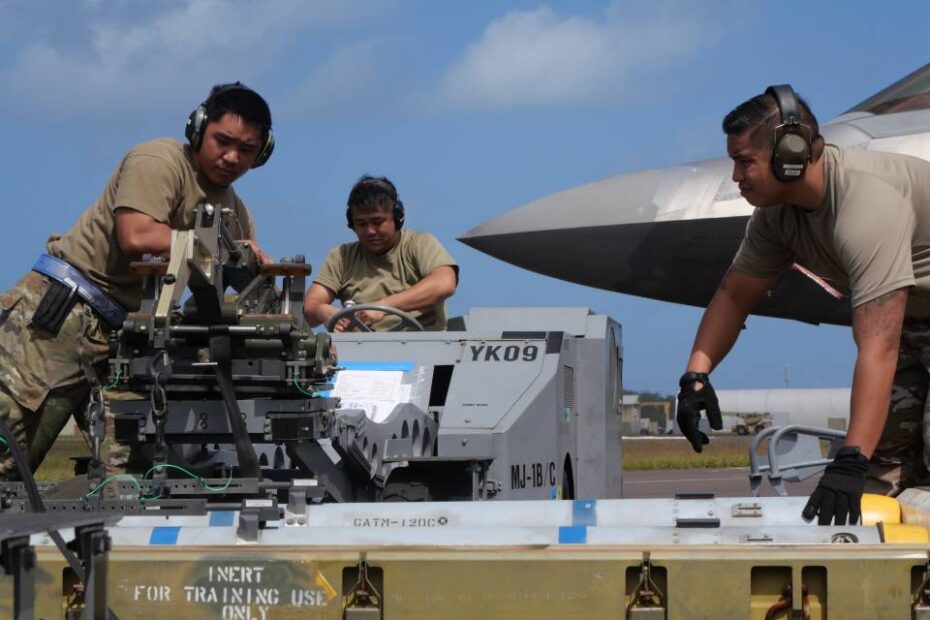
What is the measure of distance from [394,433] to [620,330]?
8.16 ft

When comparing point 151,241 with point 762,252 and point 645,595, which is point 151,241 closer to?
point 762,252

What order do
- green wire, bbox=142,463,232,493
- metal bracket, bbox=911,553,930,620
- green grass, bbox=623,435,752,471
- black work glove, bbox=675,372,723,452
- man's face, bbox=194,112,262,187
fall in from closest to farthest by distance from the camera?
metal bracket, bbox=911,553,930,620 → green wire, bbox=142,463,232,493 → black work glove, bbox=675,372,723,452 → man's face, bbox=194,112,262,187 → green grass, bbox=623,435,752,471

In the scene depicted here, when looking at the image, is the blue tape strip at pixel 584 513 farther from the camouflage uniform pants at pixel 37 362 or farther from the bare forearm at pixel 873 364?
the camouflage uniform pants at pixel 37 362

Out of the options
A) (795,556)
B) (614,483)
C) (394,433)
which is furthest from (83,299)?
(614,483)

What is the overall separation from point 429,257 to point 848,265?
3.49 meters

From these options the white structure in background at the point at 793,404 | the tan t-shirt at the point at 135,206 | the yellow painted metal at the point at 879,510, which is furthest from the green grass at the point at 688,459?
the white structure in background at the point at 793,404

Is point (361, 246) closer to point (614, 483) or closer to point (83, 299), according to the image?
point (614, 483)

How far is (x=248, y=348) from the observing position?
4.29 meters

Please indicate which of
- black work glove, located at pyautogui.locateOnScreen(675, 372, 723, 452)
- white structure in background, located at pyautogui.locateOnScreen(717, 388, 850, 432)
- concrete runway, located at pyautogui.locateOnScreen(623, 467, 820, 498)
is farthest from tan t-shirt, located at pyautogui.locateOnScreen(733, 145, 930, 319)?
white structure in background, located at pyautogui.locateOnScreen(717, 388, 850, 432)

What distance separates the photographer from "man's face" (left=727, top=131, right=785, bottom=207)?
3.89 meters

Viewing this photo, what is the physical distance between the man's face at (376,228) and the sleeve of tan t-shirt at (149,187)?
2225mm

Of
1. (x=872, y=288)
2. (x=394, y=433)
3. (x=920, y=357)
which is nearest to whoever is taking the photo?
(x=872, y=288)

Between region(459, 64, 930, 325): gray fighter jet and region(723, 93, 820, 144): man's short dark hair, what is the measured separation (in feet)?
18.0

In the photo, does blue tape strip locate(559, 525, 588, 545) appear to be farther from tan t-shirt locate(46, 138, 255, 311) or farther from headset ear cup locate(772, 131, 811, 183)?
tan t-shirt locate(46, 138, 255, 311)
